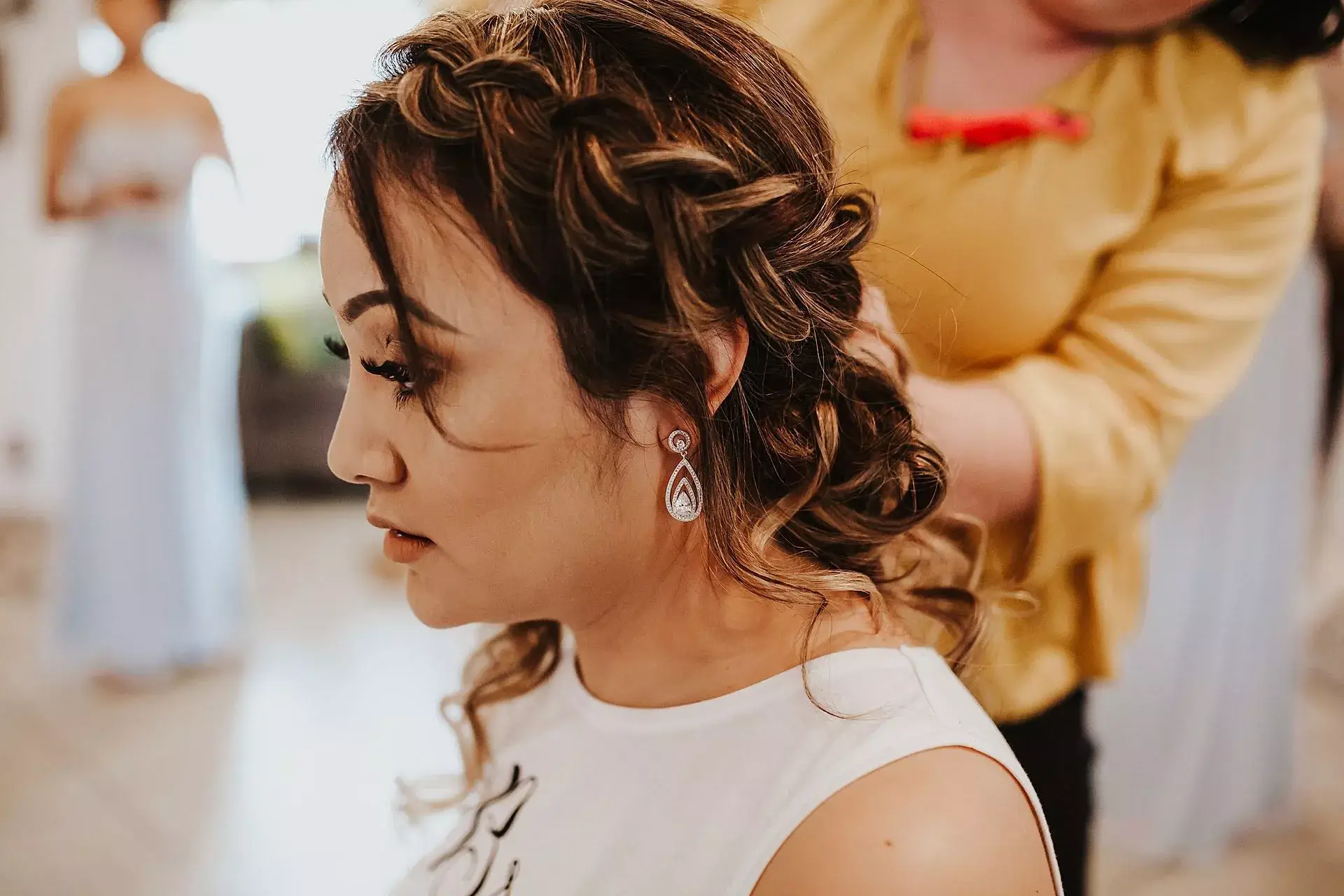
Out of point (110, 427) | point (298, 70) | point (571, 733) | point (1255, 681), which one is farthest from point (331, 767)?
point (1255, 681)

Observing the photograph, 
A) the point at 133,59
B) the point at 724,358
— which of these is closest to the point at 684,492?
the point at 724,358

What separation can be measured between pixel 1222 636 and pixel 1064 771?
112cm

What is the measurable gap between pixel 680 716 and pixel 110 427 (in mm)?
2204

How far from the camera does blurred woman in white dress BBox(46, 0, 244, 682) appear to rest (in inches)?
86.4


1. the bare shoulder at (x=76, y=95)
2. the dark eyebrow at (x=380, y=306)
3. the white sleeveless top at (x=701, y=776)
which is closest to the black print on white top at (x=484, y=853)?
the white sleeveless top at (x=701, y=776)

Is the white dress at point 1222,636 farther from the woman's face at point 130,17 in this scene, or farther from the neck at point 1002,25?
the woman's face at point 130,17

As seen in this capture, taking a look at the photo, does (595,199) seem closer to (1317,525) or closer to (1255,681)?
(1255,681)

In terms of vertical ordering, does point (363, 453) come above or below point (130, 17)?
below

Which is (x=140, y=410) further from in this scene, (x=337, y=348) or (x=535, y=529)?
(x=535, y=529)

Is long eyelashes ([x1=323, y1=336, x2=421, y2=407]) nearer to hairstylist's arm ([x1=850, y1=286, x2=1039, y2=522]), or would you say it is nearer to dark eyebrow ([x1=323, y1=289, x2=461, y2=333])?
dark eyebrow ([x1=323, y1=289, x2=461, y2=333])

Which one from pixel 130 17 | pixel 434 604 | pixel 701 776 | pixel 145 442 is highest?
pixel 130 17

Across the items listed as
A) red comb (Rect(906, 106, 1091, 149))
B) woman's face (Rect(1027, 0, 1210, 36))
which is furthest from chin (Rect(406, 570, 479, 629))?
woman's face (Rect(1027, 0, 1210, 36))

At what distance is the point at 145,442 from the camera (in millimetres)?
2406

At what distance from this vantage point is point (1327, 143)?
92cm
